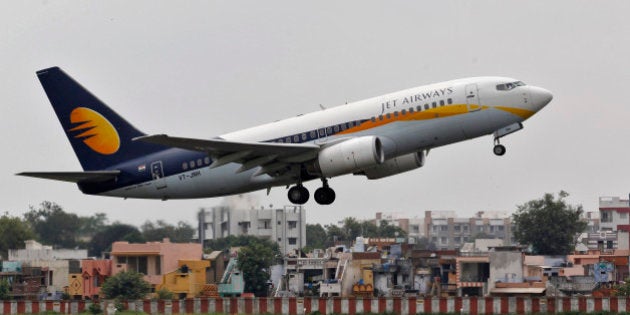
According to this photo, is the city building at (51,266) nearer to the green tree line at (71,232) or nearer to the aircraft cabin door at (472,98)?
the green tree line at (71,232)

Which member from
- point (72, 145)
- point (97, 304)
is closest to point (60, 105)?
point (72, 145)

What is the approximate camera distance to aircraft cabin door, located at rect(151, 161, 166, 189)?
65.4 m

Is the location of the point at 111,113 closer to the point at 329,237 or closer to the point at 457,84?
the point at 457,84

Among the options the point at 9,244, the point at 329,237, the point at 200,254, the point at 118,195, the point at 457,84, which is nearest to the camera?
the point at 457,84

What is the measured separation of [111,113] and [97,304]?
11253 mm

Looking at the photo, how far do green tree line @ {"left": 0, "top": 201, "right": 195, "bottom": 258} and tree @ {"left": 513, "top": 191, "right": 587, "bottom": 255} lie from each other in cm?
3866

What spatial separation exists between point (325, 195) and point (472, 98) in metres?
9.85

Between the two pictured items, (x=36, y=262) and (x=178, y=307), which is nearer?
(x=178, y=307)

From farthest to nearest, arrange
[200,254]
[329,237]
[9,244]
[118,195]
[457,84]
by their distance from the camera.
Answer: [329,237]
[9,244]
[200,254]
[118,195]
[457,84]

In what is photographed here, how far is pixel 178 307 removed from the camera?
6297 cm

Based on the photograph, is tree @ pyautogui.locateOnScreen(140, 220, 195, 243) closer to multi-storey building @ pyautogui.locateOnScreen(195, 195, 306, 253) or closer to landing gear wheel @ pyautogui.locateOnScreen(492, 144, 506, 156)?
multi-storey building @ pyautogui.locateOnScreen(195, 195, 306, 253)

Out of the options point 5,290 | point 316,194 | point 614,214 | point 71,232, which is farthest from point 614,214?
point 316,194

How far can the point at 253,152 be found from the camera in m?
61.3

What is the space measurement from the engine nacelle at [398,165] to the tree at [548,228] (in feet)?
272
